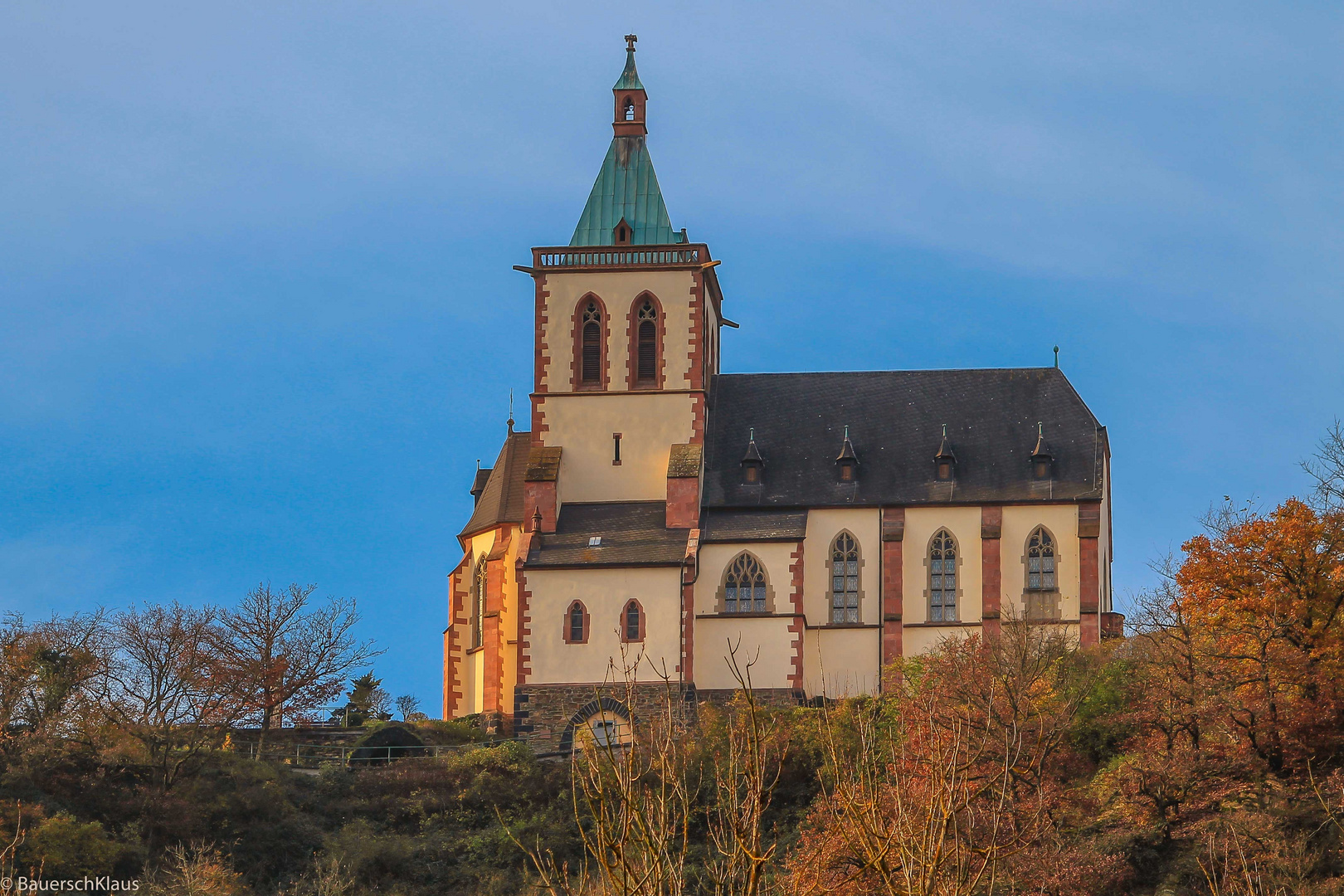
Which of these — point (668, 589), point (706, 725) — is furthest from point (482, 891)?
point (668, 589)

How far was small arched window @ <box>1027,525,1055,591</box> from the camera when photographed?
194 feet

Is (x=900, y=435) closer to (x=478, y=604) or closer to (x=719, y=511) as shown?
(x=719, y=511)

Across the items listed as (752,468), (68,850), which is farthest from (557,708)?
(68,850)

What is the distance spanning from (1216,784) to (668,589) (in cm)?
2140

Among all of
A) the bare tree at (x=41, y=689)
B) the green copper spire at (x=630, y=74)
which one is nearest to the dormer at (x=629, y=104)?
the green copper spire at (x=630, y=74)

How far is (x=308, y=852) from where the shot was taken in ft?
163

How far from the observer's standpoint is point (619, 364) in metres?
62.1

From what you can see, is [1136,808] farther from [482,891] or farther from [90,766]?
[90,766]

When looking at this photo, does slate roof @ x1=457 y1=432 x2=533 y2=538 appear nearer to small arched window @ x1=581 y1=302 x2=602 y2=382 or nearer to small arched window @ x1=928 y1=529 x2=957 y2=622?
small arched window @ x1=581 y1=302 x2=602 y2=382

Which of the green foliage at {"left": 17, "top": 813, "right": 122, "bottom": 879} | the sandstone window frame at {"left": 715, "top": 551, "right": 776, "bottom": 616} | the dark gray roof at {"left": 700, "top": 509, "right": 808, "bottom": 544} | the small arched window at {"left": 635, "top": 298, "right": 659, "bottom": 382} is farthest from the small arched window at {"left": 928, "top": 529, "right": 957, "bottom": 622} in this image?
the green foliage at {"left": 17, "top": 813, "right": 122, "bottom": 879}

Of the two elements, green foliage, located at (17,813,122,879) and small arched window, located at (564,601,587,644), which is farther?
small arched window, located at (564,601,587,644)

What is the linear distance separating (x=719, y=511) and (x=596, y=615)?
17.7 feet

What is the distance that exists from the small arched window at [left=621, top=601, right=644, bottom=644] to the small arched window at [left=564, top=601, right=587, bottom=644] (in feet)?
3.75

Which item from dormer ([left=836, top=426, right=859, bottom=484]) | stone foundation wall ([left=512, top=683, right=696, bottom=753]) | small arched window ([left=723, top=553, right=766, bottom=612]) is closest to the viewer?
stone foundation wall ([left=512, top=683, right=696, bottom=753])
